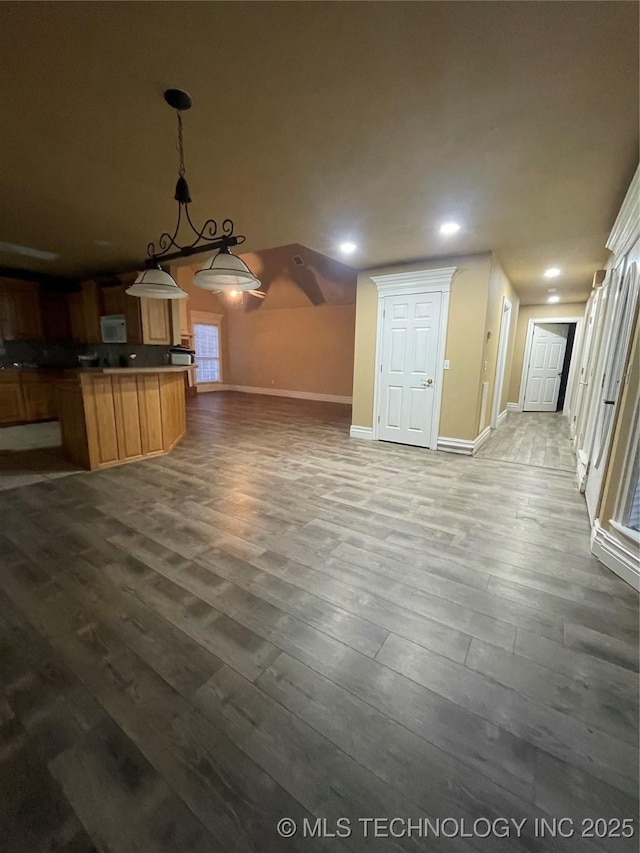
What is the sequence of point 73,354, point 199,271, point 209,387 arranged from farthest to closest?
point 209,387, point 73,354, point 199,271

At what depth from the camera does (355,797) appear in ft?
3.49

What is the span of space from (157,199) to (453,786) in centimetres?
412

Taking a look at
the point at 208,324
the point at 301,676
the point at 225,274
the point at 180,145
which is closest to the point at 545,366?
the point at 225,274

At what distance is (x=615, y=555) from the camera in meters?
2.21

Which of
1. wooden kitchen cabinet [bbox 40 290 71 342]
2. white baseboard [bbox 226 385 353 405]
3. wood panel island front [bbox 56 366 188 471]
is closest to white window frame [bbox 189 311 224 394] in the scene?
white baseboard [bbox 226 385 353 405]

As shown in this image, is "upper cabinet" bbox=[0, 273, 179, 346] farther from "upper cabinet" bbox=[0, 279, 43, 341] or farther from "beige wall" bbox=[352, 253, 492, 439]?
"beige wall" bbox=[352, 253, 492, 439]

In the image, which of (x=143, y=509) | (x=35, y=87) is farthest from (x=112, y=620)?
(x=35, y=87)

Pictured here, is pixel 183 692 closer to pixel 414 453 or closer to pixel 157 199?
pixel 157 199

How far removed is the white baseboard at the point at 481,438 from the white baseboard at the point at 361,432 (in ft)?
4.95

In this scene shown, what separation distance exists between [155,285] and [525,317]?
26.9ft

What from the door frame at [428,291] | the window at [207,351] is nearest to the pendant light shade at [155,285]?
the door frame at [428,291]

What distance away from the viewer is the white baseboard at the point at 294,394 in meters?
9.77

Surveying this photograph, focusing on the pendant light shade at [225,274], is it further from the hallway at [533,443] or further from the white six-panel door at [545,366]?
the white six-panel door at [545,366]

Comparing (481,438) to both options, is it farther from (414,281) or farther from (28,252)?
(28,252)
